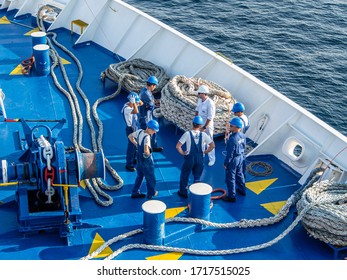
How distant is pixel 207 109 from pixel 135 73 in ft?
8.45

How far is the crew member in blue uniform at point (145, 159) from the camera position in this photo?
816 cm

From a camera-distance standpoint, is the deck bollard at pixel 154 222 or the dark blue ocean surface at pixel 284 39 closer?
the deck bollard at pixel 154 222

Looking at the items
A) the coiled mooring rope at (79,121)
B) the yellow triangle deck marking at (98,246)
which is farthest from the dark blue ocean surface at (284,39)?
the yellow triangle deck marking at (98,246)

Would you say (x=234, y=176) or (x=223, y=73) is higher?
(x=223, y=73)

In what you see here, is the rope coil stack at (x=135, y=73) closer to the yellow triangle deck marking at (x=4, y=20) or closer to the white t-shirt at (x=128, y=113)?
the white t-shirt at (x=128, y=113)

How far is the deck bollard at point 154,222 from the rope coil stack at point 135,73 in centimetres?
387

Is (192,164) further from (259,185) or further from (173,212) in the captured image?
(259,185)

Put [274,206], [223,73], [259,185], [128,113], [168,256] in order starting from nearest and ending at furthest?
[168,256]
[274,206]
[128,113]
[259,185]
[223,73]

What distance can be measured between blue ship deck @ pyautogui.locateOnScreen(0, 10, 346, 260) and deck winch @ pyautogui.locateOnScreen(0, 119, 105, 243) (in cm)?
26

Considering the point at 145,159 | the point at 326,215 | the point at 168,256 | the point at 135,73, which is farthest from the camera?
the point at 135,73

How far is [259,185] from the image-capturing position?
30.3ft

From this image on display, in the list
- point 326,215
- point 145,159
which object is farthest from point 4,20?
point 326,215

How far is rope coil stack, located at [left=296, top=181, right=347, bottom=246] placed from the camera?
7.72 m

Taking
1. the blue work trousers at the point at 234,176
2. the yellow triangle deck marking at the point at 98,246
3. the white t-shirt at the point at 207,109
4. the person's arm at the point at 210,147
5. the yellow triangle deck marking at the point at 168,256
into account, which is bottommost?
the yellow triangle deck marking at the point at 168,256
